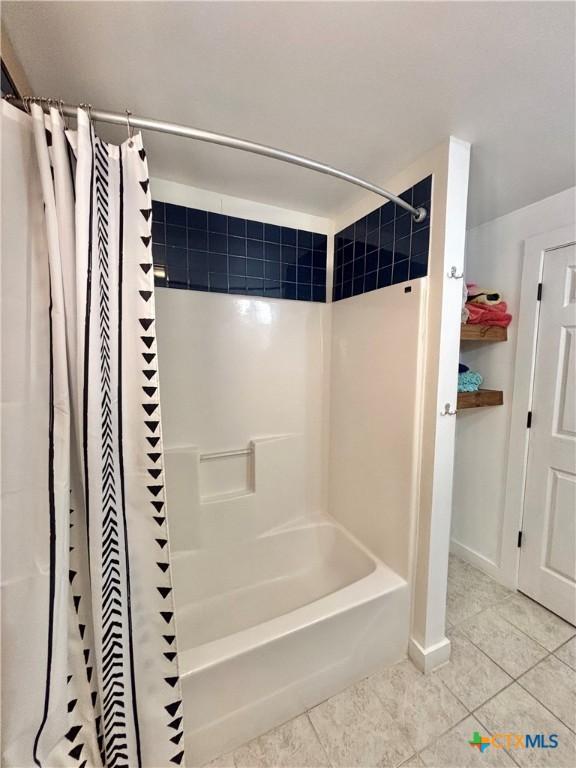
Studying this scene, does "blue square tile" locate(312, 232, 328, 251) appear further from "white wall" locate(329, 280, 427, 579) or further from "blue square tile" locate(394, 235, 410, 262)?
"blue square tile" locate(394, 235, 410, 262)

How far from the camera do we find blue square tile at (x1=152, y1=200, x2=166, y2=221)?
153cm

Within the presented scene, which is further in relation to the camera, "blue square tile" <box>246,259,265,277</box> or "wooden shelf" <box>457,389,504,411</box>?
"blue square tile" <box>246,259,265,277</box>

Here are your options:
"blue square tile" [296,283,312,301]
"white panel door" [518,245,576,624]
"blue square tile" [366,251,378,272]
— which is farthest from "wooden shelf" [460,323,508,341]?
"blue square tile" [296,283,312,301]

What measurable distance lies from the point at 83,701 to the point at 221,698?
0.44 meters

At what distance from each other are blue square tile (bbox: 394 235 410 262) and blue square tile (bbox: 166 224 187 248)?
1.09 metres

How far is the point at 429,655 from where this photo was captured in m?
1.36

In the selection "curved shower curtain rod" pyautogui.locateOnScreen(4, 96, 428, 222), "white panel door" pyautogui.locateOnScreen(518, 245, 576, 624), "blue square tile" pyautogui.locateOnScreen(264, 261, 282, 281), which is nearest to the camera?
"curved shower curtain rod" pyautogui.locateOnScreen(4, 96, 428, 222)

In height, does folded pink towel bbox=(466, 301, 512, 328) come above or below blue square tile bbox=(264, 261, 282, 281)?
below

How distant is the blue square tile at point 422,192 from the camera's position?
1289mm

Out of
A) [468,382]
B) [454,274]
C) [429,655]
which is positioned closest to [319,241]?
[454,274]

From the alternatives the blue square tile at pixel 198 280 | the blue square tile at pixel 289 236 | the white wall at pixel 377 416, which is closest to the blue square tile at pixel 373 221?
the white wall at pixel 377 416

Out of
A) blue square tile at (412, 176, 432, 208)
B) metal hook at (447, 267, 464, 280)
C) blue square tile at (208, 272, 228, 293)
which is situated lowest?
metal hook at (447, 267, 464, 280)

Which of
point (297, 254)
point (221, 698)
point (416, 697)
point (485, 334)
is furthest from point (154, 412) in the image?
point (485, 334)

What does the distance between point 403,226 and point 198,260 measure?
1053 millimetres
